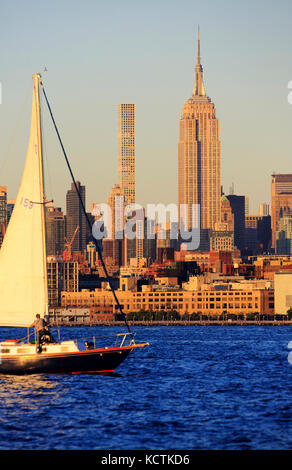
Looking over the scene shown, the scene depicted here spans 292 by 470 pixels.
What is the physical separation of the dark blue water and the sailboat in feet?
4.17

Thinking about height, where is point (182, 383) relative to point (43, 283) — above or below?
below

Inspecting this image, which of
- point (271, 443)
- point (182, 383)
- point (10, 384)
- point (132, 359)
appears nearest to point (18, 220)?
point (10, 384)

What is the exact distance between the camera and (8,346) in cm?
5881

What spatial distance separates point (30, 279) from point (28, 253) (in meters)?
1.40

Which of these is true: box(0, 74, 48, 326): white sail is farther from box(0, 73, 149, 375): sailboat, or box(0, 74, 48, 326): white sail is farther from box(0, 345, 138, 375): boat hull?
box(0, 345, 138, 375): boat hull

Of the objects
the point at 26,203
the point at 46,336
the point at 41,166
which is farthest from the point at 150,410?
the point at 41,166

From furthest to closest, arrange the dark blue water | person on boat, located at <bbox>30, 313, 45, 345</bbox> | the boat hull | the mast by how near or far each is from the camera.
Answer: the boat hull, the mast, person on boat, located at <bbox>30, 313, 45, 345</bbox>, the dark blue water

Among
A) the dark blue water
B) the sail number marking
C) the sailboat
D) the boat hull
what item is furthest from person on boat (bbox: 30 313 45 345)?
the sail number marking

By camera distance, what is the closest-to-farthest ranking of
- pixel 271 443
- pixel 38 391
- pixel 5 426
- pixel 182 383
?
pixel 271 443 → pixel 5 426 → pixel 38 391 → pixel 182 383

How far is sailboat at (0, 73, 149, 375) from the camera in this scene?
57625mm

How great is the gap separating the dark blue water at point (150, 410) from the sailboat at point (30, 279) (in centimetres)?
127

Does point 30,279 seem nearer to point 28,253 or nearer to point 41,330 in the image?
point 28,253
